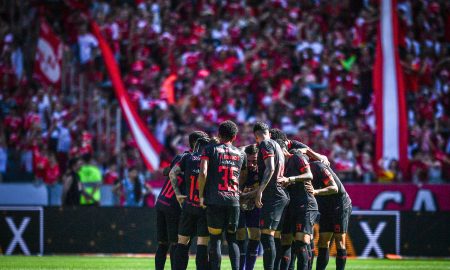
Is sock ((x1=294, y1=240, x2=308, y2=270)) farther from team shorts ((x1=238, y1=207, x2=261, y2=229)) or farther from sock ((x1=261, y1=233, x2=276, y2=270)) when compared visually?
team shorts ((x1=238, y1=207, x2=261, y2=229))

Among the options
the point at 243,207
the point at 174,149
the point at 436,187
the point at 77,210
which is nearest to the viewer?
the point at 243,207

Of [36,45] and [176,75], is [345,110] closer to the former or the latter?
[176,75]

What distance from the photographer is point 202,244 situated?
13242mm

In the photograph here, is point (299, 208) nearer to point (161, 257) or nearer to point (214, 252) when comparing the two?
point (214, 252)

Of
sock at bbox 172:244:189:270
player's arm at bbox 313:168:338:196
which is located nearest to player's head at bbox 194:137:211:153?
sock at bbox 172:244:189:270

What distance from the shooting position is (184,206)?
13.3 meters

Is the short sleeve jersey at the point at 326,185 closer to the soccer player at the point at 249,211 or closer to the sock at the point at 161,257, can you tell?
the soccer player at the point at 249,211

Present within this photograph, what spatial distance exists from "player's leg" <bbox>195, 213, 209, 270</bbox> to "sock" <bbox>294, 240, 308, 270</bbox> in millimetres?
1444

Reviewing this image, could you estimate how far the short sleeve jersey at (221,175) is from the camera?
42.7 feet

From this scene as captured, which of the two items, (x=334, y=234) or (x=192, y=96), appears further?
(x=192, y=96)

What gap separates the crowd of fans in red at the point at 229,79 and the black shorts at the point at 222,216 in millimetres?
8805

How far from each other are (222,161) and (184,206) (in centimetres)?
90

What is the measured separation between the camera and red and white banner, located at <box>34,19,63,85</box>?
81.9 feet

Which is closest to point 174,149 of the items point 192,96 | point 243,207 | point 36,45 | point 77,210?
point 192,96
